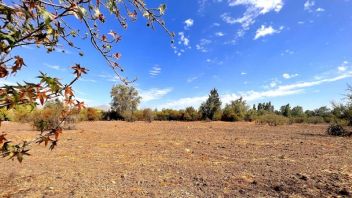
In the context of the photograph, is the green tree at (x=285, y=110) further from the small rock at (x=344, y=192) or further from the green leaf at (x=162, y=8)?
the green leaf at (x=162, y=8)

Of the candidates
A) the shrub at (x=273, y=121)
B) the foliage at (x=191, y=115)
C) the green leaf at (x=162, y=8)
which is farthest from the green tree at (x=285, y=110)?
the green leaf at (x=162, y=8)

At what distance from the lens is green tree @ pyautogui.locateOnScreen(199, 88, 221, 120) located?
37.6 metres

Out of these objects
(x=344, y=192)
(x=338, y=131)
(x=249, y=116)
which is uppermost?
(x=249, y=116)

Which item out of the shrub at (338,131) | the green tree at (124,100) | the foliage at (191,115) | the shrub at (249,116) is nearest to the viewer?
the shrub at (338,131)

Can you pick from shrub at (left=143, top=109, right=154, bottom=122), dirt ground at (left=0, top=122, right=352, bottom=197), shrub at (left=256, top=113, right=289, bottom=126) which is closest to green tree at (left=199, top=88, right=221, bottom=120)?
shrub at (left=143, top=109, right=154, bottom=122)

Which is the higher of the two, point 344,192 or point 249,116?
point 249,116

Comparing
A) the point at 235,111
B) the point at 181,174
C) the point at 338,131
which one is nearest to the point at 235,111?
the point at 235,111

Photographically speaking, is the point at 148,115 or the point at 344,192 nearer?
the point at 344,192

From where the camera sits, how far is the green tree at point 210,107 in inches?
1481

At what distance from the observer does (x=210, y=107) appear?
126 ft

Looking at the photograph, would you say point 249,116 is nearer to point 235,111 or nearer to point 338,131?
point 235,111

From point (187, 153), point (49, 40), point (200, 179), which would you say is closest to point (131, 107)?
point (187, 153)

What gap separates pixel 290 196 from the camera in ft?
14.6

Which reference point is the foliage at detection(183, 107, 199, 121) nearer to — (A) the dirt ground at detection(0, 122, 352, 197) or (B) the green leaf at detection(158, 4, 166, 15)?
(A) the dirt ground at detection(0, 122, 352, 197)
